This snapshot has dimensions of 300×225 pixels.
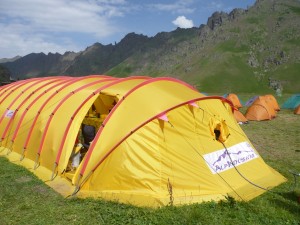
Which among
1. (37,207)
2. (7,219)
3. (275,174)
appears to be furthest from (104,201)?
(275,174)

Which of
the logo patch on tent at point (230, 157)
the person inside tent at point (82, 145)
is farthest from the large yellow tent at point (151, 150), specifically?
the person inside tent at point (82, 145)

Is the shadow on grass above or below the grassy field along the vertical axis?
below

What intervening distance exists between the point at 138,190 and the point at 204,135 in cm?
305

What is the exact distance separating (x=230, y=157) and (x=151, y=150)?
296 centimetres

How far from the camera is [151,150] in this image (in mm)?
10336

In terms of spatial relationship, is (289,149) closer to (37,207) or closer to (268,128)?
(268,128)

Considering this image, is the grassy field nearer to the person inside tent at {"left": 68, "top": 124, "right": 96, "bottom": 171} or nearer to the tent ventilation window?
the person inside tent at {"left": 68, "top": 124, "right": 96, "bottom": 171}

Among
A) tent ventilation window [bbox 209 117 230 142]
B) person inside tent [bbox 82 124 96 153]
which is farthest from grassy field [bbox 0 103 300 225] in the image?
person inside tent [bbox 82 124 96 153]

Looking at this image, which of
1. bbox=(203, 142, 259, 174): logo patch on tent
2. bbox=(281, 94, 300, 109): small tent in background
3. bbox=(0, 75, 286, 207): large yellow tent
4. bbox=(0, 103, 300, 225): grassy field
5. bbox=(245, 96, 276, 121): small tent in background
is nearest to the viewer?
bbox=(0, 103, 300, 225): grassy field

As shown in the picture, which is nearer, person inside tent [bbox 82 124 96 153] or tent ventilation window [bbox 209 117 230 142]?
tent ventilation window [bbox 209 117 230 142]

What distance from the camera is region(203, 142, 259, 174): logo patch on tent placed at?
1095 centimetres

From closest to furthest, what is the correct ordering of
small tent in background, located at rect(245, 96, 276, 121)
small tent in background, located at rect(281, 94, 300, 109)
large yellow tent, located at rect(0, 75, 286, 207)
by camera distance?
large yellow tent, located at rect(0, 75, 286, 207), small tent in background, located at rect(245, 96, 276, 121), small tent in background, located at rect(281, 94, 300, 109)

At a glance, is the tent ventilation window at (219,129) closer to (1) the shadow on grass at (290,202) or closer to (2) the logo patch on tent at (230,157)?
(2) the logo patch on tent at (230,157)

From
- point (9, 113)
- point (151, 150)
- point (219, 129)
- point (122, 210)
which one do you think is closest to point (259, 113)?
point (219, 129)
